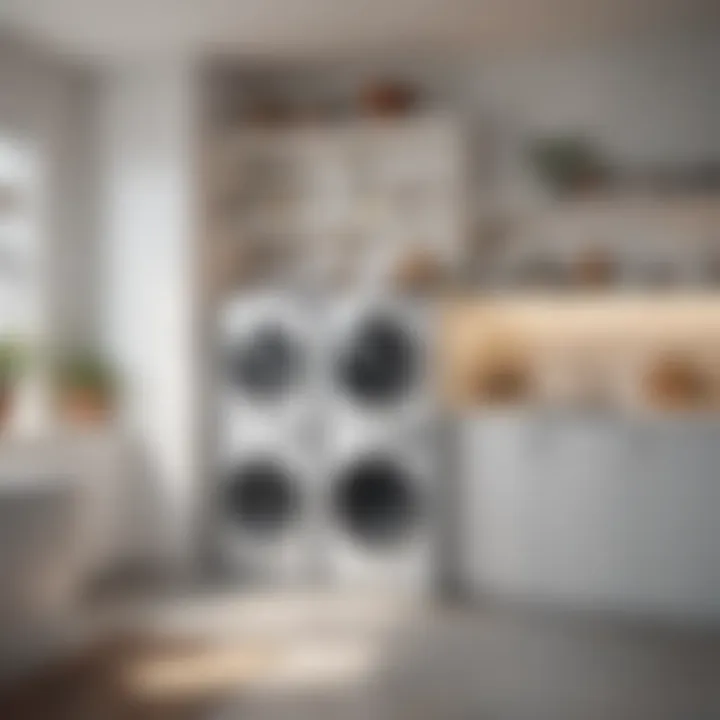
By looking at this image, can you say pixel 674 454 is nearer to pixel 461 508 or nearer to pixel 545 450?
pixel 545 450

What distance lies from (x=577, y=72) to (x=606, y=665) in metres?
2.81

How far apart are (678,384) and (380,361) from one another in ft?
4.42

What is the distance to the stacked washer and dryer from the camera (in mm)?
4855

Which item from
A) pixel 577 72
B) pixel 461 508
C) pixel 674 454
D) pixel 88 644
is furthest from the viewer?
pixel 577 72

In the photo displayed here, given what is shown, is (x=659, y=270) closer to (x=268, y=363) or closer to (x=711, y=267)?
(x=711, y=267)

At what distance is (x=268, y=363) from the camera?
5094 mm

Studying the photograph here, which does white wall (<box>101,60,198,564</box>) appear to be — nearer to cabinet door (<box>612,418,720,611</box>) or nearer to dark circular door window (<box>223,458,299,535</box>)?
dark circular door window (<box>223,458,299,535</box>)

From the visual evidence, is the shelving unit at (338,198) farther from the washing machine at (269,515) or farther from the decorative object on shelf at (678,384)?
the decorative object on shelf at (678,384)

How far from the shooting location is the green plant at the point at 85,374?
5.18 meters

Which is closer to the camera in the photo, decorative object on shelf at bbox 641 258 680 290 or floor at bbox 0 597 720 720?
floor at bbox 0 597 720 720

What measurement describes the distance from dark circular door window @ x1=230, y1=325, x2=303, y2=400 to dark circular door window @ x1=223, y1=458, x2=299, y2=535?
0.35 meters

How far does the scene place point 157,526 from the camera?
541 centimetres

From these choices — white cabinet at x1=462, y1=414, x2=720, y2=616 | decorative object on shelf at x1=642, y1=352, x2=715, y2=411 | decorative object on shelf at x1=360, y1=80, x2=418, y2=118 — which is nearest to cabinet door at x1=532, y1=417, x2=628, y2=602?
white cabinet at x1=462, y1=414, x2=720, y2=616

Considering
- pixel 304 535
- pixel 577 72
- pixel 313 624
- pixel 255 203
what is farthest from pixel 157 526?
pixel 577 72
